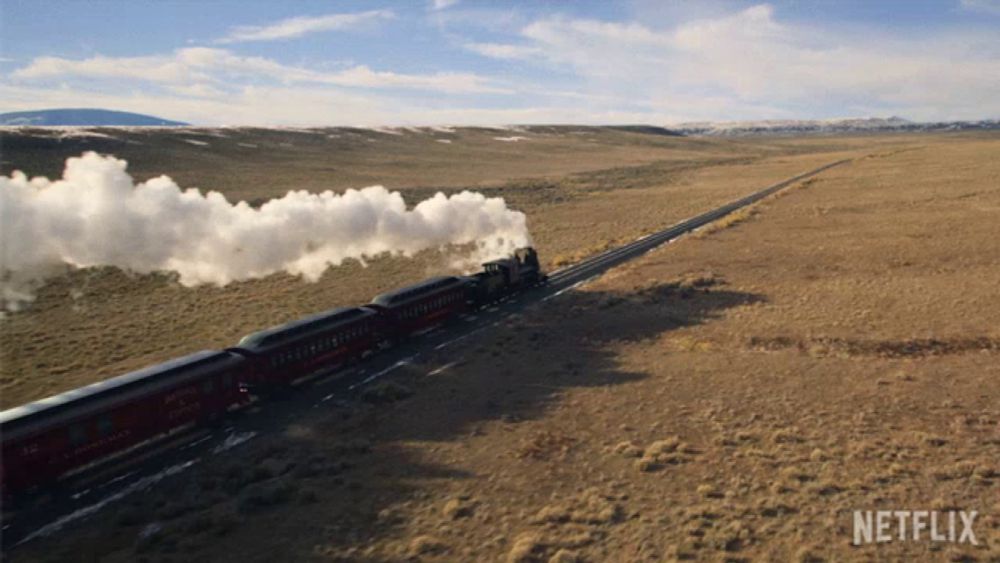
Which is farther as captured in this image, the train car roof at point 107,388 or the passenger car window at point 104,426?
the passenger car window at point 104,426

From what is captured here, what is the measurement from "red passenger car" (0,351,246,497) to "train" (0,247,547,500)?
1.1 inches

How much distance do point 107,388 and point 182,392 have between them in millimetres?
2449

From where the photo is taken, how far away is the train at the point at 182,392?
1911 cm

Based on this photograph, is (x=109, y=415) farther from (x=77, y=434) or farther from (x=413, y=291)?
(x=413, y=291)

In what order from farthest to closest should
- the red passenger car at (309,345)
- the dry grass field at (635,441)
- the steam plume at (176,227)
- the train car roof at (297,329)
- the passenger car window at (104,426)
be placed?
the steam plume at (176,227) < the train car roof at (297,329) < the red passenger car at (309,345) < the passenger car window at (104,426) < the dry grass field at (635,441)

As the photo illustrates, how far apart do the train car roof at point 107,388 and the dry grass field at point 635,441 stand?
12.3 feet

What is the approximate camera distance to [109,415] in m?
20.8

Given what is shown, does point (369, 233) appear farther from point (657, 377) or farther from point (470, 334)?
point (657, 377)

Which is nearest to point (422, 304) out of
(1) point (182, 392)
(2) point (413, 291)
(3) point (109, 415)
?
(2) point (413, 291)

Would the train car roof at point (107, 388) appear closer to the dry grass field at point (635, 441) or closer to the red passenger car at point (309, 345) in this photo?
the red passenger car at point (309, 345)

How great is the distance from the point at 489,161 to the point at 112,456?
161863 millimetres

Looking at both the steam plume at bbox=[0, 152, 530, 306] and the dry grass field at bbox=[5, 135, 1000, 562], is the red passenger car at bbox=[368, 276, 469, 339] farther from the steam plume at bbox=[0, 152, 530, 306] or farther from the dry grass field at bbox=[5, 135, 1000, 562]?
the steam plume at bbox=[0, 152, 530, 306]

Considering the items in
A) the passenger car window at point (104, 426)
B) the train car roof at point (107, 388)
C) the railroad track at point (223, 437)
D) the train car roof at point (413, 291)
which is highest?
the train car roof at point (413, 291)

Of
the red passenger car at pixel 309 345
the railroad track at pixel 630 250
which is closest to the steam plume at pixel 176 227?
the red passenger car at pixel 309 345
